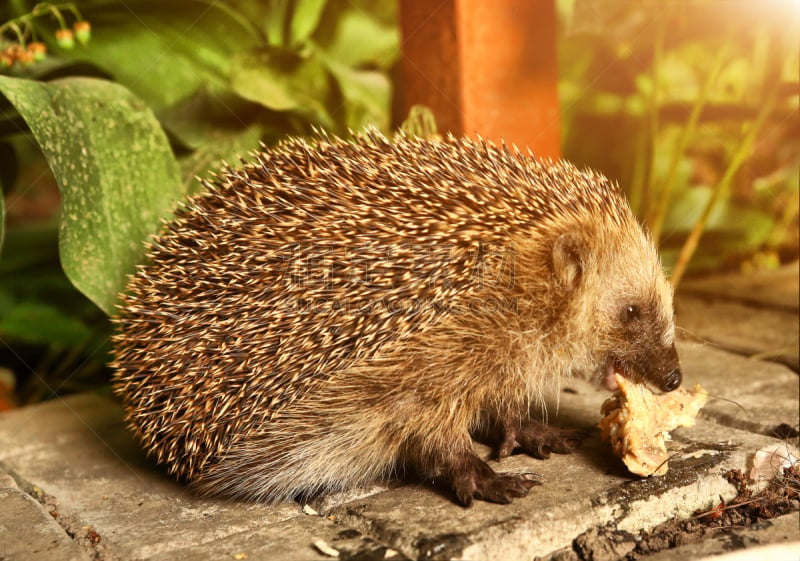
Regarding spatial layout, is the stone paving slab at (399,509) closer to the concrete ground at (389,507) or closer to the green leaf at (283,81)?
the concrete ground at (389,507)

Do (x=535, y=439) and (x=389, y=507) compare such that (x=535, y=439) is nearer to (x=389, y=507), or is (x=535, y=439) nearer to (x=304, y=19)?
(x=389, y=507)

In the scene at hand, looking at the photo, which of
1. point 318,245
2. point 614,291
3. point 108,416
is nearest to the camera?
point 318,245

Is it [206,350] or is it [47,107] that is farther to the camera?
[47,107]

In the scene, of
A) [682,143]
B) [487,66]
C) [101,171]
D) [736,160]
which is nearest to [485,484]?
[487,66]

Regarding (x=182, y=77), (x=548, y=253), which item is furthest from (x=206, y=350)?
(x=182, y=77)

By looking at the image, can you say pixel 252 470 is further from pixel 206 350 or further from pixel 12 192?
pixel 12 192

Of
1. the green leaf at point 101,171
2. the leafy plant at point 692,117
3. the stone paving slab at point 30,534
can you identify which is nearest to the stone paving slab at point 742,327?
the leafy plant at point 692,117
